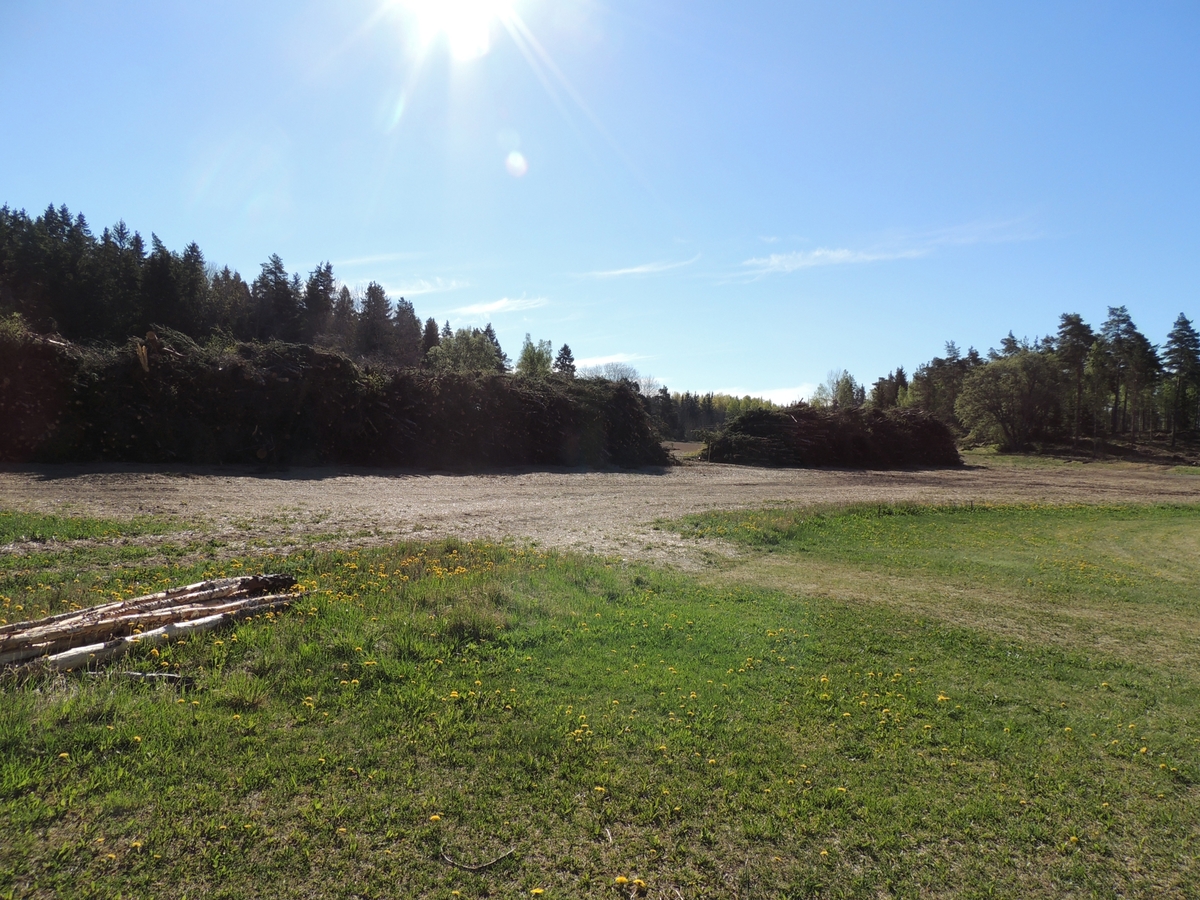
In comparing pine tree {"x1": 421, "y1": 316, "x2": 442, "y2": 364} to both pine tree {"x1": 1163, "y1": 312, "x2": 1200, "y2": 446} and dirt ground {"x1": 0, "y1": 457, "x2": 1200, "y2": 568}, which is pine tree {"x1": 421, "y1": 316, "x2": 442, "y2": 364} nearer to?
dirt ground {"x1": 0, "y1": 457, "x2": 1200, "y2": 568}

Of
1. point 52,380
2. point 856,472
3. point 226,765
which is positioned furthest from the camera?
point 856,472

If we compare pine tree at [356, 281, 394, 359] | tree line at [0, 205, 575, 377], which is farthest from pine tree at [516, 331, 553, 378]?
pine tree at [356, 281, 394, 359]

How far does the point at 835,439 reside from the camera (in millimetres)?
38500

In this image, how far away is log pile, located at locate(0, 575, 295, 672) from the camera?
4.73m

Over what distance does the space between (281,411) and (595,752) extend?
2187cm

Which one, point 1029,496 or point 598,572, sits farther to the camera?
point 1029,496

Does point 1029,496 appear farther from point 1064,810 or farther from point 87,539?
point 87,539

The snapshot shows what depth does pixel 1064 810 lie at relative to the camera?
12.8 feet

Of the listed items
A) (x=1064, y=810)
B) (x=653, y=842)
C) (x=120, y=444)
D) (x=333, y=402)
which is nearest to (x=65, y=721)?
(x=653, y=842)

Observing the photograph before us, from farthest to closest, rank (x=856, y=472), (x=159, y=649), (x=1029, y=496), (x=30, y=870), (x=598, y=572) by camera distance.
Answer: (x=856, y=472) < (x=1029, y=496) < (x=598, y=572) < (x=159, y=649) < (x=30, y=870)

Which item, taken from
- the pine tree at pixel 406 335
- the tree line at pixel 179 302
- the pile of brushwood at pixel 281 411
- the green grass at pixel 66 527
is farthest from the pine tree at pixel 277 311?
the green grass at pixel 66 527

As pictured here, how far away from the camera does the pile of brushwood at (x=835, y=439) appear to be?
36.7 meters

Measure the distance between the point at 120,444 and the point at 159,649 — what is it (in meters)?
17.7

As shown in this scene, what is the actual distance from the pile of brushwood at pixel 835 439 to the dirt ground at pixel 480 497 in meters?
6.88
